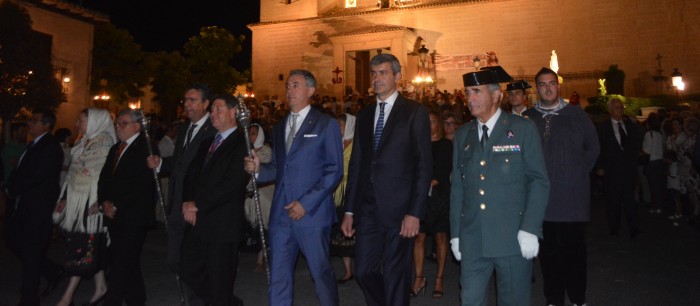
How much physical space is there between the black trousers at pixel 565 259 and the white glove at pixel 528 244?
5.43 ft

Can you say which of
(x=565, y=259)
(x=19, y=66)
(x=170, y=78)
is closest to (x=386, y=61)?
(x=565, y=259)

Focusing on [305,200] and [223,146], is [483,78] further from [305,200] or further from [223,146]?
[223,146]

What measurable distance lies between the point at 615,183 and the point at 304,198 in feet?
20.8

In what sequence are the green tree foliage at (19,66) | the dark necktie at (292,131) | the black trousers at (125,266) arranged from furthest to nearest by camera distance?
the green tree foliage at (19,66) < the black trousers at (125,266) < the dark necktie at (292,131)

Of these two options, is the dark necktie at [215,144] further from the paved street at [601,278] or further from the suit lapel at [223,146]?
the paved street at [601,278]

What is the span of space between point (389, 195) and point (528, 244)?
3.78 feet

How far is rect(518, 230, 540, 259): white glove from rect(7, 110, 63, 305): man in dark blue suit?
4.69m

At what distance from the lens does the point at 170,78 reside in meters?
42.6

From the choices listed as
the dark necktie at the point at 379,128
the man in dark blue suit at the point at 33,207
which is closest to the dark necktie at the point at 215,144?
the dark necktie at the point at 379,128

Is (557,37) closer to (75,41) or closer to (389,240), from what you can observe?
(75,41)

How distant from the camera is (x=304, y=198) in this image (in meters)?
4.26

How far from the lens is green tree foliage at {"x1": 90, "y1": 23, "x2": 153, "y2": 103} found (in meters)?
34.9

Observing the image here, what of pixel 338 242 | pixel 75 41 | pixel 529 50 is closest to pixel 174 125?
pixel 338 242

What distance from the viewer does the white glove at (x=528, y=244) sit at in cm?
335
